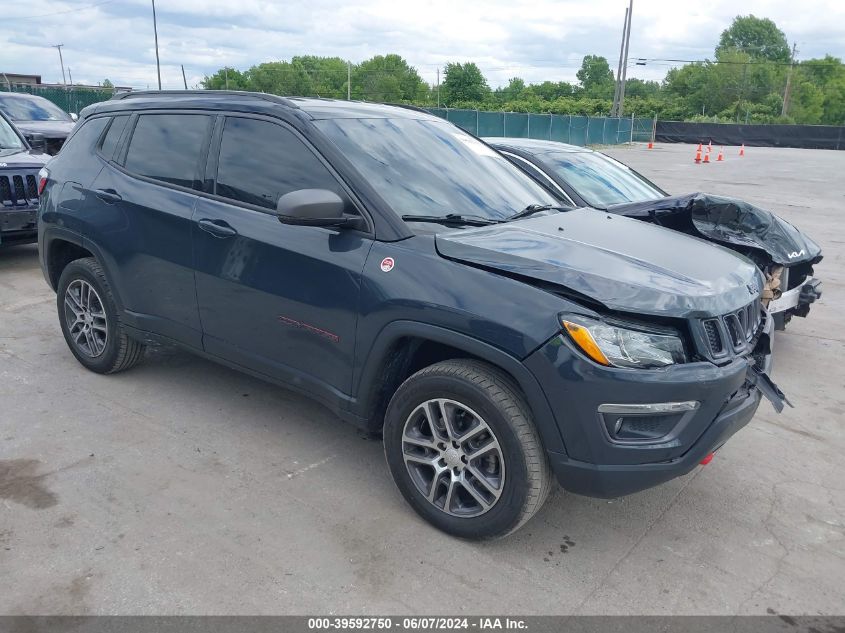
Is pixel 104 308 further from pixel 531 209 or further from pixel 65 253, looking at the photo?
pixel 531 209

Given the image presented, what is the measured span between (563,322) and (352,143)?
60.9 inches

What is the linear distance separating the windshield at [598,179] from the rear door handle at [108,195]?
370cm

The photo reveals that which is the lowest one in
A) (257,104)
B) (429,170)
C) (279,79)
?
(429,170)

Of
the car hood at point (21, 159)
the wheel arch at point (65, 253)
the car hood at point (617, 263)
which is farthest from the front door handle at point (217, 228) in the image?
the car hood at point (21, 159)

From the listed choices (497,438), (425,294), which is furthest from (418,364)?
(497,438)

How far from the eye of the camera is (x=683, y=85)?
101 m

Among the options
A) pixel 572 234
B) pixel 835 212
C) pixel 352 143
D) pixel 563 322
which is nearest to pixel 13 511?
pixel 352 143

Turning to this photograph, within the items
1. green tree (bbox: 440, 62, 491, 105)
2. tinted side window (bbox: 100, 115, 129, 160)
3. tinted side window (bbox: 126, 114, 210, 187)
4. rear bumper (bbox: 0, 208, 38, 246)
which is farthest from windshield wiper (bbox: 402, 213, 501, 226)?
green tree (bbox: 440, 62, 491, 105)

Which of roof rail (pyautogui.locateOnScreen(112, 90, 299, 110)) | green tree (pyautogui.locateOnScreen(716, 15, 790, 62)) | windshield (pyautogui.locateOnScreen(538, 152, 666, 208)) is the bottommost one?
windshield (pyautogui.locateOnScreen(538, 152, 666, 208))

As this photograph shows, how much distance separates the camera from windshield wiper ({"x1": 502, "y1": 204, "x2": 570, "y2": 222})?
3818mm

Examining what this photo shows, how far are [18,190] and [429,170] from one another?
606cm

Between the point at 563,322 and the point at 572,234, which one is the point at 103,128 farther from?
the point at 563,322

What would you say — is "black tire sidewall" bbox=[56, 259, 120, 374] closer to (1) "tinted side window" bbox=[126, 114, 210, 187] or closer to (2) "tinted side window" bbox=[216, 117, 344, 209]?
(1) "tinted side window" bbox=[126, 114, 210, 187]

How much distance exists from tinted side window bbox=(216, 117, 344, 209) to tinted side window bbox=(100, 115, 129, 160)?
1.06 metres
